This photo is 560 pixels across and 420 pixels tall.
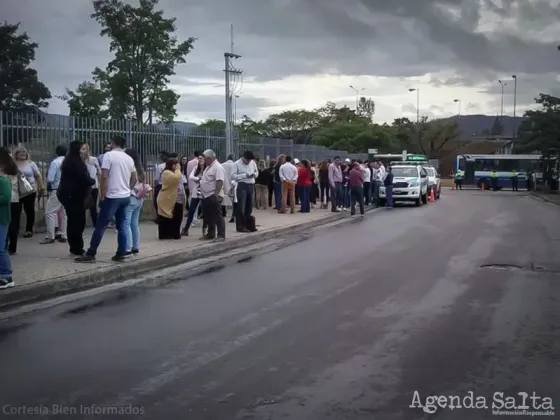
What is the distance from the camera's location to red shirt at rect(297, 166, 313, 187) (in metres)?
23.5

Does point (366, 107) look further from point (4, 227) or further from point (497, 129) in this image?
point (4, 227)

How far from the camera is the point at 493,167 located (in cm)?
5881

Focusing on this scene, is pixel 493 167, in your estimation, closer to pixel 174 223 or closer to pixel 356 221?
pixel 356 221

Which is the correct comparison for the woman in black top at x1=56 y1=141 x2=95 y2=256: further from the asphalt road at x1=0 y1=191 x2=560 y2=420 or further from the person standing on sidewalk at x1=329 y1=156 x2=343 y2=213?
the person standing on sidewalk at x1=329 y1=156 x2=343 y2=213

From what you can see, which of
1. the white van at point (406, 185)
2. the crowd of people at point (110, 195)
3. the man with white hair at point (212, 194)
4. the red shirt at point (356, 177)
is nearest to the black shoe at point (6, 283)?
the crowd of people at point (110, 195)

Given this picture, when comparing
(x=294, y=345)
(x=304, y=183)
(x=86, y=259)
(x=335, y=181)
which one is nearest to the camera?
(x=294, y=345)

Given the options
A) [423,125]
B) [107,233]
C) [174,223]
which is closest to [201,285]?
[174,223]

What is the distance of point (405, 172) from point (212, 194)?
60.4 ft

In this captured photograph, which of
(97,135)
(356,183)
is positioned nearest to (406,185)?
(356,183)

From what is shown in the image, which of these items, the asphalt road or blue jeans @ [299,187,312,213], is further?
blue jeans @ [299,187,312,213]

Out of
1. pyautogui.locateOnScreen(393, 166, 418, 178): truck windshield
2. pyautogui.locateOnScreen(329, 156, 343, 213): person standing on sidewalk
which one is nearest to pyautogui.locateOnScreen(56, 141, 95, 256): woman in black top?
pyautogui.locateOnScreen(329, 156, 343, 213): person standing on sidewalk

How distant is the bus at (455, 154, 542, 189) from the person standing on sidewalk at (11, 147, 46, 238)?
48.6 meters

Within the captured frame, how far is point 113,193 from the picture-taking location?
37.3 ft

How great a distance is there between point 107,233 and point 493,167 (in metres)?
48.1
